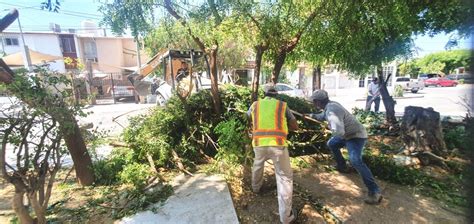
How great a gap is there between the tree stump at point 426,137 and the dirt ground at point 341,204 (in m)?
1.29

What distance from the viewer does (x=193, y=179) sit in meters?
4.29

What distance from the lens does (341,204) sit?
140 inches

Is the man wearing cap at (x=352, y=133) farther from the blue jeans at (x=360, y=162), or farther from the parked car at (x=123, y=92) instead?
the parked car at (x=123, y=92)

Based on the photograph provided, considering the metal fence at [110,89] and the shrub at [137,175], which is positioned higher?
the metal fence at [110,89]

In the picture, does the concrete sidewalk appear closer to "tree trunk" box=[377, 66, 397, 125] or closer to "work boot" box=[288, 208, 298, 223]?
"work boot" box=[288, 208, 298, 223]

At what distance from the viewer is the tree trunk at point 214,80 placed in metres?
4.62

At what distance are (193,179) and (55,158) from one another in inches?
78.5

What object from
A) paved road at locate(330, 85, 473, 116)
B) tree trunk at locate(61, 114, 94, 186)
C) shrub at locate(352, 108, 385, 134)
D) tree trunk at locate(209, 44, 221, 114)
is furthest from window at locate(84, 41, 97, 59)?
shrub at locate(352, 108, 385, 134)

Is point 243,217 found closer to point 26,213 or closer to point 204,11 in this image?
point 26,213

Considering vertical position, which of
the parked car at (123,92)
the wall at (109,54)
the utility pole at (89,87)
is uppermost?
the wall at (109,54)

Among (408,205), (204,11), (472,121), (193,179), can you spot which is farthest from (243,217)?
(204,11)

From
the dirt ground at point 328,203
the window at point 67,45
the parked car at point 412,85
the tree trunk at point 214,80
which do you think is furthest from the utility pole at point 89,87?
the parked car at point 412,85

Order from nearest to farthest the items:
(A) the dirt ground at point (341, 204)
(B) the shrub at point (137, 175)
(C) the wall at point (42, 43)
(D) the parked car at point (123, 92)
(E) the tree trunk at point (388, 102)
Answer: (A) the dirt ground at point (341, 204) < (B) the shrub at point (137, 175) < (E) the tree trunk at point (388, 102) < (D) the parked car at point (123, 92) < (C) the wall at point (42, 43)

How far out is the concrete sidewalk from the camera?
3.09m
